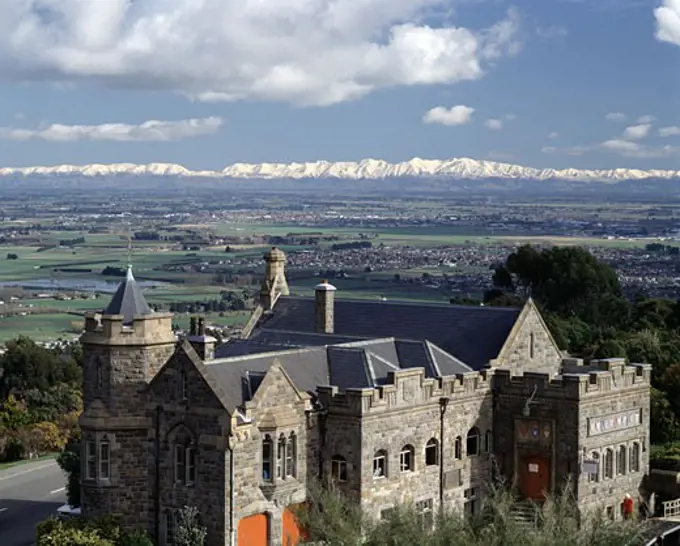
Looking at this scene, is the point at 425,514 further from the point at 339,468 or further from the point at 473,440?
the point at 473,440

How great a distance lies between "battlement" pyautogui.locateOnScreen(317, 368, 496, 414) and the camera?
3853 centimetres

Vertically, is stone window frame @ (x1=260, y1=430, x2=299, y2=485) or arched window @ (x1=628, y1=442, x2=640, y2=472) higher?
stone window frame @ (x1=260, y1=430, x2=299, y2=485)

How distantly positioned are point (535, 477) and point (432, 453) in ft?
11.9

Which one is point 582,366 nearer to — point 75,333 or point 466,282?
point 75,333

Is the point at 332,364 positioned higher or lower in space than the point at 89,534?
higher

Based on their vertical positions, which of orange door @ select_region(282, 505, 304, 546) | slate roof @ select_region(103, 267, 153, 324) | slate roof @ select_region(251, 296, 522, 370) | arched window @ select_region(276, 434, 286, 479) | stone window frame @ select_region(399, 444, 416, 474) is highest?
slate roof @ select_region(103, 267, 153, 324)

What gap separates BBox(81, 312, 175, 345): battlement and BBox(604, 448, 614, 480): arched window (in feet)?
47.3

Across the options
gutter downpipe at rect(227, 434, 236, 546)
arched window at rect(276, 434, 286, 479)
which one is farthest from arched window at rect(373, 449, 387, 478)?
gutter downpipe at rect(227, 434, 236, 546)

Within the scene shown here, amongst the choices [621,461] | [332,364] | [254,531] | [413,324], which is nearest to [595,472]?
[621,461]

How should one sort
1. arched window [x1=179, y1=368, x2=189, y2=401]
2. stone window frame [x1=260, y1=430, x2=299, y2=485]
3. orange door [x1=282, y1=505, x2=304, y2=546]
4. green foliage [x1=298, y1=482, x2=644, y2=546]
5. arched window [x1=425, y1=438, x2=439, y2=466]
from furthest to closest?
1. arched window [x1=425, y1=438, x2=439, y2=466]
2. orange door [x1=282, y1=505, x2=304, y2=546]
3. stone window frame [x1=260, y1=430, x2=299, y2=485]
4. arched window [x1=179, y1=368, x2=189, y2=401]
5. green foliage [x1=298, y1=482, x2=644, y2=546]

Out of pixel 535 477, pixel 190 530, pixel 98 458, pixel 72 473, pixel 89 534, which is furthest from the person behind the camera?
pixel 72 473

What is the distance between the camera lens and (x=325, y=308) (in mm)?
47188

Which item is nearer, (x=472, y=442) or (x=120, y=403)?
(x=120, y=403)

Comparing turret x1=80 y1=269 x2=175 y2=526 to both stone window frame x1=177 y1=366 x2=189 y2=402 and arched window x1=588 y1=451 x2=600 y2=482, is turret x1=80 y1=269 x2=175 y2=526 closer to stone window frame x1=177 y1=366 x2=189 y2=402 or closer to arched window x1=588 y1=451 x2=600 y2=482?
stone window frame x1=177 y1=366 x2=189 y2=402
